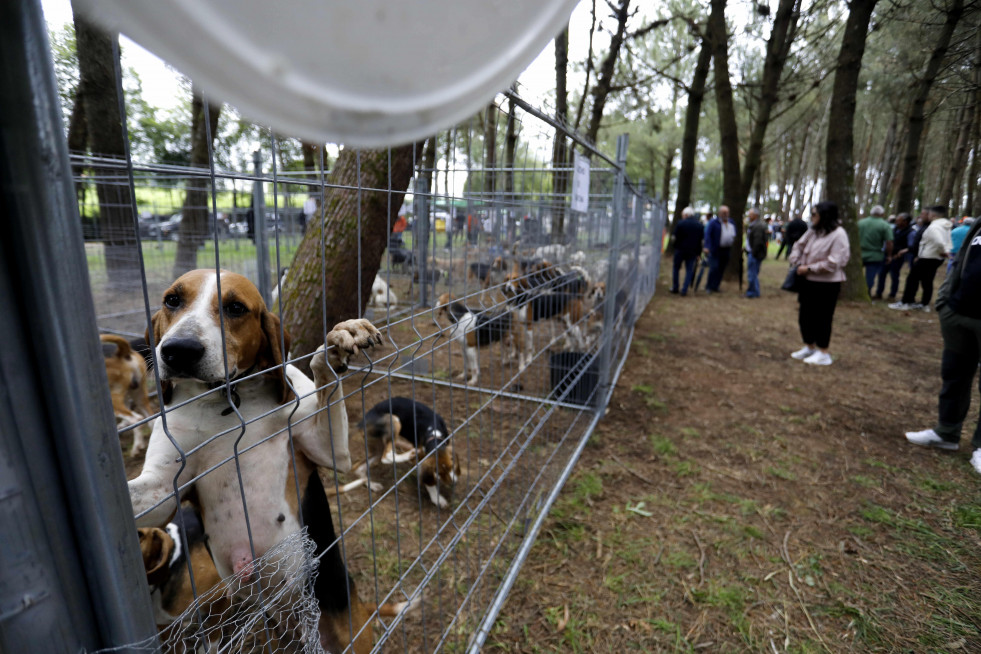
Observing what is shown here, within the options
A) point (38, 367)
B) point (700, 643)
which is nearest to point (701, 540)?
point (700, 643)

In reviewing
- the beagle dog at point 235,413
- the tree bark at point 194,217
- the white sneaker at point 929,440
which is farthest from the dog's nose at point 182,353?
the tree bark at point 194,217

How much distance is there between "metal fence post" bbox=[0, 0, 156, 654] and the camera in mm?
505

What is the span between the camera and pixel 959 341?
3.74 meters

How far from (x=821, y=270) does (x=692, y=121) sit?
1094 centimetres

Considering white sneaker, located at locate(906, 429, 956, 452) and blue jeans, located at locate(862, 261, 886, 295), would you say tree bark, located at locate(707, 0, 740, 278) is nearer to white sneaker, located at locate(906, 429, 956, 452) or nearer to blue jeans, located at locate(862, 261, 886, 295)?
blue jeans, located at locate(862, 261, 886, 295)

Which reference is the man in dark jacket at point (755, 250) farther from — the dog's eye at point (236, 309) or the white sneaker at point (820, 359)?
the dog's eye at point (236, 309)

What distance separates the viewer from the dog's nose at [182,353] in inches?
39.2

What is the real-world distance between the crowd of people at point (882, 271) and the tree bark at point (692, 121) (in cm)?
338

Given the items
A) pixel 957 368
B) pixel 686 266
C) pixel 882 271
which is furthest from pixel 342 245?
pixel 882 271

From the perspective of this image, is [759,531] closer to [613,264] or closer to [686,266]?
[613,264]

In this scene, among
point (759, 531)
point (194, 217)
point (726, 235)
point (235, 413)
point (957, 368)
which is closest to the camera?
point (235, 413)

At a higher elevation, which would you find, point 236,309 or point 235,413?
point 236,309

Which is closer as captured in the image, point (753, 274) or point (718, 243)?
point (753, 274)

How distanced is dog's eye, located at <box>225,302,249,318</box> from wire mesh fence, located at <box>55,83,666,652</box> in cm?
1
